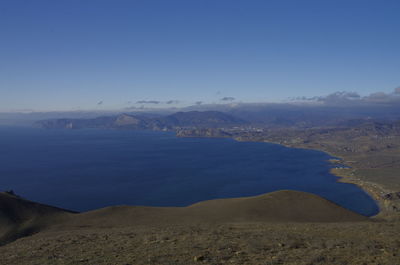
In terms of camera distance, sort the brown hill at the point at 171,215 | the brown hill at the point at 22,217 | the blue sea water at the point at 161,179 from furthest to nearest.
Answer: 1. the blue sea water at the point at 161,179
2. the brown hill at the point at 171,215
3. the brown hill at the point at 22,217

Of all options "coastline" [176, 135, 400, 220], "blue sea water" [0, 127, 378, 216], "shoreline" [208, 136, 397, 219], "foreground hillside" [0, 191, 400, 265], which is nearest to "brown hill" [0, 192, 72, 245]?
"foreground hillside" [0, 191, 400, 265]

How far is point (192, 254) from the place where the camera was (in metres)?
11.9

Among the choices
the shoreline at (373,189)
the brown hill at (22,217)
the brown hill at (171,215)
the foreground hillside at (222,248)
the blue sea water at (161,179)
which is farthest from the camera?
the blue sea water at (161,179)

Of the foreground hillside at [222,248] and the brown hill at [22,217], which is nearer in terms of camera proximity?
the foreground hillside at [222,248]

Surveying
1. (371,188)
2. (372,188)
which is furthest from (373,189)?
(371,188)

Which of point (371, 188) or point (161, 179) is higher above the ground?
point (161, 179)

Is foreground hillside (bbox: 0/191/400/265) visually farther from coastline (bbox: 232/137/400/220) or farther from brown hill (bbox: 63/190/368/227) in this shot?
coastline (bbox: 232/137/400/220)

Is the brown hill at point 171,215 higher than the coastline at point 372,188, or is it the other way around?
the brown hill at point 171,215

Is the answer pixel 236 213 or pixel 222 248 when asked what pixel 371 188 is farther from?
pixel 222 248

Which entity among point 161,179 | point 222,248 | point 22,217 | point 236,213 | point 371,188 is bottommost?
point 371,188

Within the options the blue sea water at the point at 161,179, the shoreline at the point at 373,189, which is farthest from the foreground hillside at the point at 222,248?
the blue sea water at the point at 161,179

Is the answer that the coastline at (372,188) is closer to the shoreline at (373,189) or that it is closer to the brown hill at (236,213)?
the shoreline at (373,189)

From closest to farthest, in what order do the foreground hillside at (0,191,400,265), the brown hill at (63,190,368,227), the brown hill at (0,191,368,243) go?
the foreground hillside at (0,191,400,265)
the brown hill at (0,191,368,243)
the brown hill at (63,190,368,227)

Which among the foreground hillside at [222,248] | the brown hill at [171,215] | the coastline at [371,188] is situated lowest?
the coastline at [371,188]
